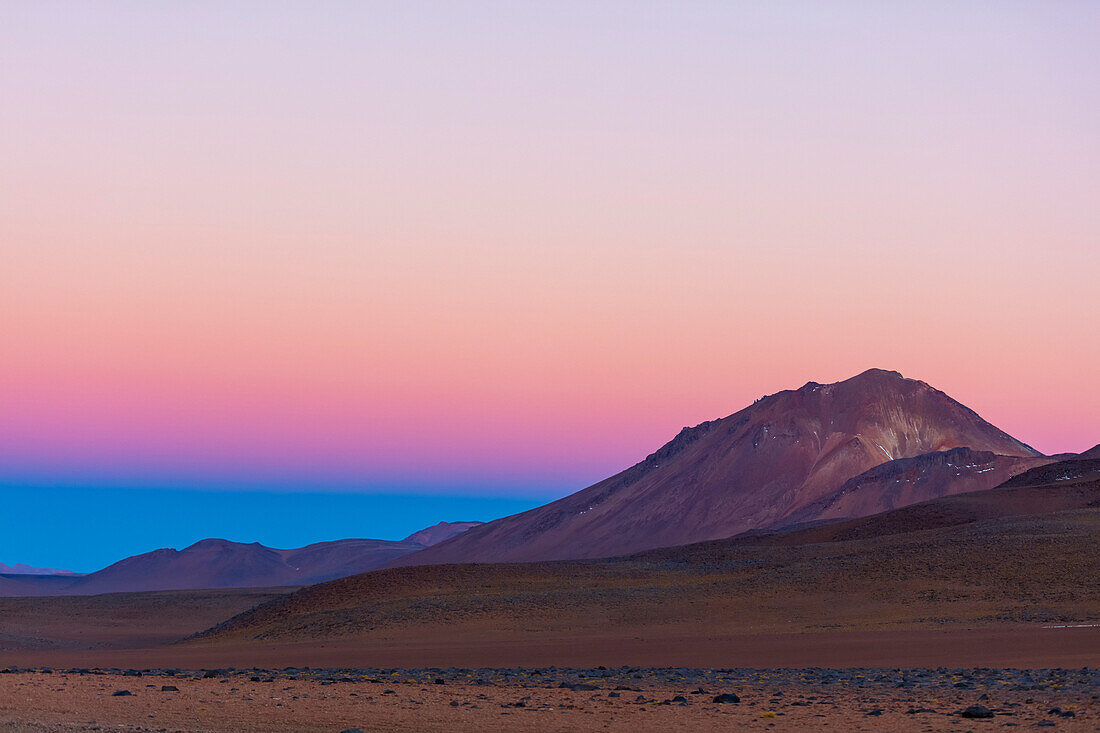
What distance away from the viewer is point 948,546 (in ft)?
143

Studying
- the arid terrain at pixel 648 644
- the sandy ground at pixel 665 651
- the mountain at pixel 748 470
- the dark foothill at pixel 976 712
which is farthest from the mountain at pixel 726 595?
the mountain at pixel 748 470

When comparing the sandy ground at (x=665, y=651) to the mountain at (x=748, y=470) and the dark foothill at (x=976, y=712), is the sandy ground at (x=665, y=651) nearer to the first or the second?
the dark foothill at (x=976, y=712)

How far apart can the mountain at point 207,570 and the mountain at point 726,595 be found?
11903 cm

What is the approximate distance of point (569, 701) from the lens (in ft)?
60.3

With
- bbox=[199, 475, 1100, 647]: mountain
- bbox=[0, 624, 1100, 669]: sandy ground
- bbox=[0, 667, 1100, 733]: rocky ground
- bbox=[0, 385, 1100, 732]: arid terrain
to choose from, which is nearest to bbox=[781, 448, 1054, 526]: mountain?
bbox=[0, 385, 1100, 732]: arid terrain

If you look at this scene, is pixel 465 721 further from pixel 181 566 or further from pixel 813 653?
pixel 181 566

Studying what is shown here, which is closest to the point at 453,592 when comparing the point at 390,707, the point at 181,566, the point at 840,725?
the point at 390,707

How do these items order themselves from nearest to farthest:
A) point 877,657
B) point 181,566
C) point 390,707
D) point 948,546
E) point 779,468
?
1. point 390,707
2. point 877,657
3. point 948,546
4. point 779,468
5. point 181,566

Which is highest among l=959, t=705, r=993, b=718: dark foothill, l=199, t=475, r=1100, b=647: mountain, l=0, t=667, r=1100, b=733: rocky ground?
l=199, t=475, r=1100, b=647: mountain

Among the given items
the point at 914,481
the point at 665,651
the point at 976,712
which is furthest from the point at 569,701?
the point at 914,481

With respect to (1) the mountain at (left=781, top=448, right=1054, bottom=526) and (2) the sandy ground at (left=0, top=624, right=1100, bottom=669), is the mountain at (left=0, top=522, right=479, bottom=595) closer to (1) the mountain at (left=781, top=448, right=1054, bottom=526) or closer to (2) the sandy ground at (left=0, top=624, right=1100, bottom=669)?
(1) the mountain at (left=781, top=448, right=1054, bottom=526)

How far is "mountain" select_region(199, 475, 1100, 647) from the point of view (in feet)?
115

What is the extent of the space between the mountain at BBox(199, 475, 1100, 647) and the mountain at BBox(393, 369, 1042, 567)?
76.7 m

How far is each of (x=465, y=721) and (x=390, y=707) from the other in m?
1.76
